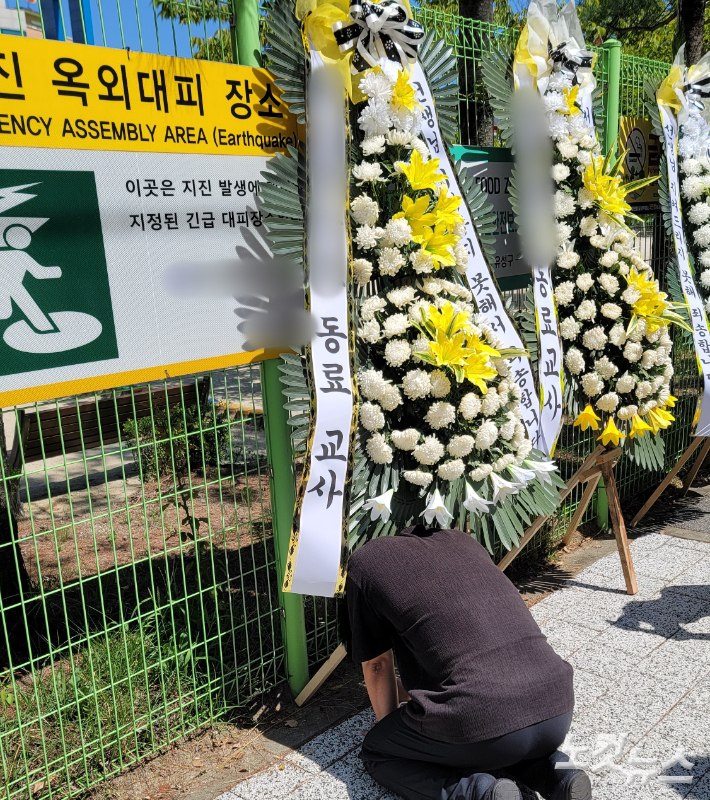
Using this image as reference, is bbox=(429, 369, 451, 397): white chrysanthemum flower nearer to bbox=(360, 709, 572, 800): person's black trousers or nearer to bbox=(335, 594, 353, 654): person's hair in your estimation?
bbox=(335, 594, 353, 654): person's hair

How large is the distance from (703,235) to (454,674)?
12.9 ft

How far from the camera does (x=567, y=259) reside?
407cm

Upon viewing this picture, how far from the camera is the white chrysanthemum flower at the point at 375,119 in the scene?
2.96m

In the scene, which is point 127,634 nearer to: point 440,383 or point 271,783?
point 271,783

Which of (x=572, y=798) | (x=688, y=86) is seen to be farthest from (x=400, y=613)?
(x=688, y=86)

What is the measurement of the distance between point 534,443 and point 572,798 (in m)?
1.79

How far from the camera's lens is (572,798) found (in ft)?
7.70

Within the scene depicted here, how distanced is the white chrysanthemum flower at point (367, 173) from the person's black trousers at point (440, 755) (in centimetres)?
196

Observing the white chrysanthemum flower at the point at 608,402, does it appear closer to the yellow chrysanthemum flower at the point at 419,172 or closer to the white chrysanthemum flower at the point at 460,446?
the white chrysanthemum flower at the point at 460,446

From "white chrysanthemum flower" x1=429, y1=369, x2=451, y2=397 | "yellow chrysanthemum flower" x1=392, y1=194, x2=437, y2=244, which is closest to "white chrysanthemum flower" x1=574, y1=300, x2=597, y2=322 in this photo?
"yellow chrysanthemum flower" x1=392, y1=194, x2=437, y2=244

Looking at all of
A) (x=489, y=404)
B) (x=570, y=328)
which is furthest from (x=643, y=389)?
(x=489, y=404)

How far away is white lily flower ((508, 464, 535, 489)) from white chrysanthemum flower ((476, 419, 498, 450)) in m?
0.19

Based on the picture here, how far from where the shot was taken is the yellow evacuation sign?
2367mm

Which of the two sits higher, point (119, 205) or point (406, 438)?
point (119, 205)
